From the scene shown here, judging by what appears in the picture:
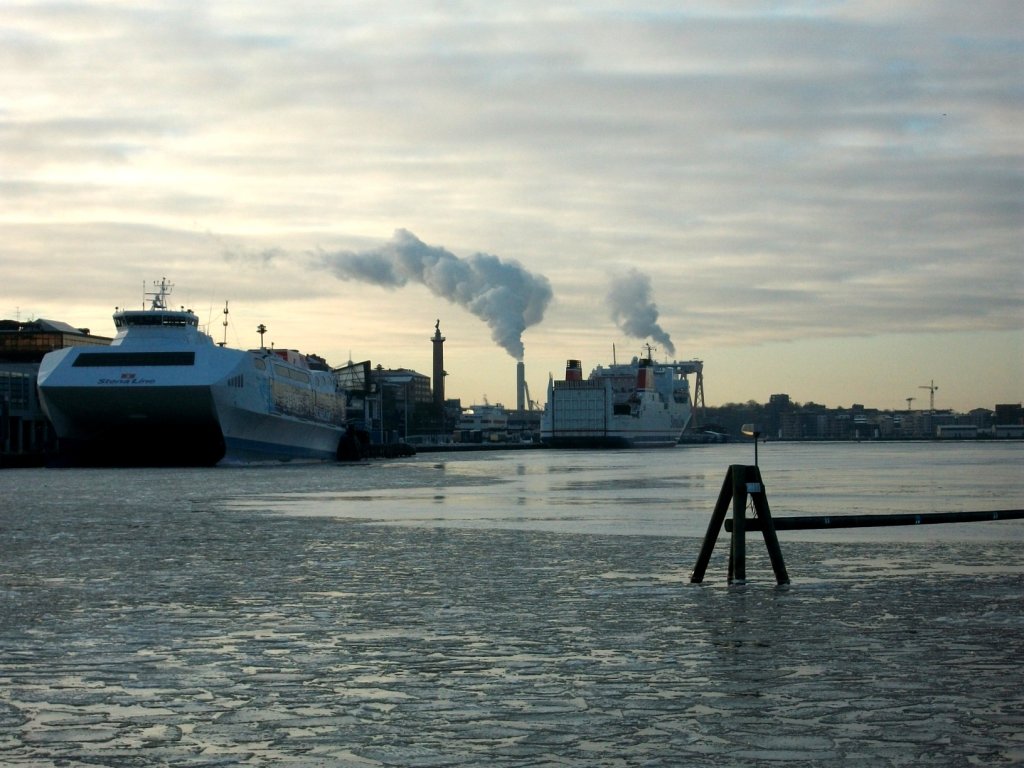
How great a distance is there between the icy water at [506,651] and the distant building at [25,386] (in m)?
77.9

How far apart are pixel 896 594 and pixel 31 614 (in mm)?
9805

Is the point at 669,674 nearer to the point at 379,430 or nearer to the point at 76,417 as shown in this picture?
the point at 76,417

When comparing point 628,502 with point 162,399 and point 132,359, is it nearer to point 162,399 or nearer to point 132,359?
point 162,399

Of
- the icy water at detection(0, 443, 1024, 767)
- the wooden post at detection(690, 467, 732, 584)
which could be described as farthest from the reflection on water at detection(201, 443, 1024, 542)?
the wooden post at detection(690, 467, 732, 584)

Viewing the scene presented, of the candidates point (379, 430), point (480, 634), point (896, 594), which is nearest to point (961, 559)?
point (896, 594)

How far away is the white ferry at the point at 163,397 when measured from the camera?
82312mm

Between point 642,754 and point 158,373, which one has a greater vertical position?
point 158,373

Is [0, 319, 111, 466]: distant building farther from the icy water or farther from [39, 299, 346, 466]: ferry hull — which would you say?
the icy water

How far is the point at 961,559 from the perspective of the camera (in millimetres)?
20812

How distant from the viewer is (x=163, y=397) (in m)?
82.4

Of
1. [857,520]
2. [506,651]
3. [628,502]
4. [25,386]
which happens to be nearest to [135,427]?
[25,386]

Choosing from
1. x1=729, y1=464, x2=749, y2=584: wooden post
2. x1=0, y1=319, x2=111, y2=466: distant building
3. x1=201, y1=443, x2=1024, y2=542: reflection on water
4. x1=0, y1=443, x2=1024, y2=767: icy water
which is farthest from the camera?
x1=0, y1=319, x2=111, y2=466: distant building

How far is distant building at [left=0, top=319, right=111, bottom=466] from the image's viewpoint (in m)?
108

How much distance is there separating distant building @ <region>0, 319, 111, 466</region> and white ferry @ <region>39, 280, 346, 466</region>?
8061 mm
